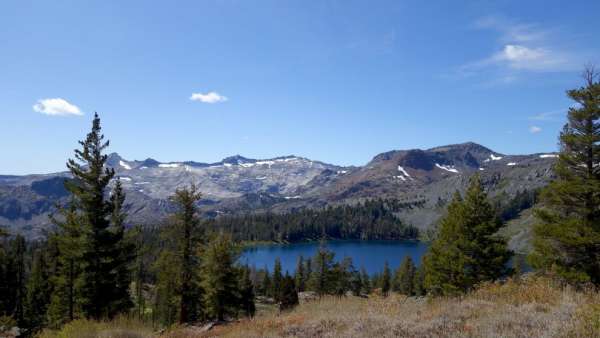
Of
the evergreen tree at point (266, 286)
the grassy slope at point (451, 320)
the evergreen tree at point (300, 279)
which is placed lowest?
the evergreen tree at point (266, 286)

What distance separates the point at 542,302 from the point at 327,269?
51775 millimetres

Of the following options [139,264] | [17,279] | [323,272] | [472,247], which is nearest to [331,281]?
[323,272]

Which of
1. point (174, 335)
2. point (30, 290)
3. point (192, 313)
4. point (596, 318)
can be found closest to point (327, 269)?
point (192, 313)

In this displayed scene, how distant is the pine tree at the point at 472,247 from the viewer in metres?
30.3

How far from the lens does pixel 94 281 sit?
25812 millimetres

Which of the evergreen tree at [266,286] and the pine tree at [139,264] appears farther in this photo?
the evergreen tree at [266,286]

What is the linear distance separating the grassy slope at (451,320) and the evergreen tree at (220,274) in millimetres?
25123

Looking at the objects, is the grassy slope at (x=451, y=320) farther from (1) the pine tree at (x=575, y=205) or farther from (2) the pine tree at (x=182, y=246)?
(2) the pine tree at (x=182, y=246)

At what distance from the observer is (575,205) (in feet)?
71.1

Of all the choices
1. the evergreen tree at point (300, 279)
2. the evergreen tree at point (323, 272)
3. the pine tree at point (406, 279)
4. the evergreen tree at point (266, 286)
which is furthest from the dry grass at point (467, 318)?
the evergreen tree at point (266, 286)

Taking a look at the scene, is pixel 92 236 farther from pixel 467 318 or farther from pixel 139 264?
pixel 139 264

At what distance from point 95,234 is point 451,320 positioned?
23552 mm

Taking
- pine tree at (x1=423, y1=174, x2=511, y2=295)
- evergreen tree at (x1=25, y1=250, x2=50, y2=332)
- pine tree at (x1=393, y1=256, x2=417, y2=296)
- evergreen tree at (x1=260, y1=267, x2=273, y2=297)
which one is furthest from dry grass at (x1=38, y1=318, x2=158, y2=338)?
evergreen tree at (x1=260, y1=267, x2=273, y2=297)

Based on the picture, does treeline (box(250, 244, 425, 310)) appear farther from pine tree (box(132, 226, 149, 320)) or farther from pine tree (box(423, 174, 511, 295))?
pine tree (box(423, 174, 511, 295))
